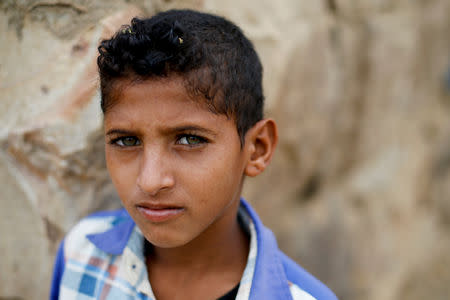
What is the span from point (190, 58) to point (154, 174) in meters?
0.31

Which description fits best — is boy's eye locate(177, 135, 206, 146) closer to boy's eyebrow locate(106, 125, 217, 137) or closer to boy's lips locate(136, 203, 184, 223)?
boy's eyebrow locate(106, 125, 217, 137)

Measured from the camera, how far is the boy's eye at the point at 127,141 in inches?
46.9

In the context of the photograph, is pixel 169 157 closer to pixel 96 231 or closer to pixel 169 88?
pixel 169 88

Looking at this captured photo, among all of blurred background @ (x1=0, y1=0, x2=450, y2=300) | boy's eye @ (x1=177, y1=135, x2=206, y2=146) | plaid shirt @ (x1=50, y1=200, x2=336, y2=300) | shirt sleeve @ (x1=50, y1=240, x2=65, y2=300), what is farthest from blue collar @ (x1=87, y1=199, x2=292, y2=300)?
boy's eye @ (x1=177, y1=135, x2=206, y2=146)

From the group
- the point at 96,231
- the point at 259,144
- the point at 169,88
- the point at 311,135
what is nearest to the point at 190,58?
the point at 169,88

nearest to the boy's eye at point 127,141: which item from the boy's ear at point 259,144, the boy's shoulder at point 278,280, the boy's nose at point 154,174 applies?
the boy's nose at point 154,174

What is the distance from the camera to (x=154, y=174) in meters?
1.07

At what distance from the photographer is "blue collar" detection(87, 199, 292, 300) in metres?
1.21

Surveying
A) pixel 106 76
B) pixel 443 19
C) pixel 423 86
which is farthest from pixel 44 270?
pixel 443 19

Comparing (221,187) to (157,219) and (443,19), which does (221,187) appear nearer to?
(157,219)

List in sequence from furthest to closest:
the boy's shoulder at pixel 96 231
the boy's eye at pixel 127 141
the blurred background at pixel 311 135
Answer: the blurred background at pixel 311 135 → the boy's shoulder at pixel 96 231 → the boy's eye at pixel 127 141

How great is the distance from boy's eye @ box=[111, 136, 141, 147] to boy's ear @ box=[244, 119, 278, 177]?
0.32 meters

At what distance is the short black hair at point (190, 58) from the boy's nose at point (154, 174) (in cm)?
19

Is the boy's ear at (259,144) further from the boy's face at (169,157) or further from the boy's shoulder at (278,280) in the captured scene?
the boy's shoulder at (278,280)
